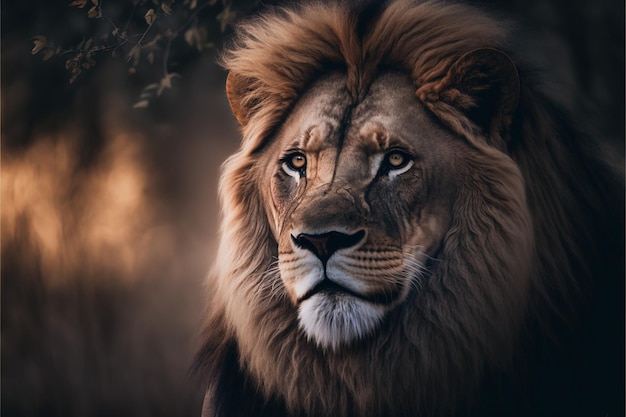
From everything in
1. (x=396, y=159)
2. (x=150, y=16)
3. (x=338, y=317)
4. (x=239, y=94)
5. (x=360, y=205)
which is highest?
(x=150, y=16)

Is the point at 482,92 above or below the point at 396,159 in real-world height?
above

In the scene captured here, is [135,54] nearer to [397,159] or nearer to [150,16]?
[150,16]

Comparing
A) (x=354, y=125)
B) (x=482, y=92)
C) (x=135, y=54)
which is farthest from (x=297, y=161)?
(x=135, y=54)

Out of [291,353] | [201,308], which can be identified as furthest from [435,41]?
[201,308]

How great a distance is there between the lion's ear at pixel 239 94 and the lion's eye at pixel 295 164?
287 millimetres

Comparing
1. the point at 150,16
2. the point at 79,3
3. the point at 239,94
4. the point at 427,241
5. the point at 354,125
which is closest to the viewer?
the point at 427,241

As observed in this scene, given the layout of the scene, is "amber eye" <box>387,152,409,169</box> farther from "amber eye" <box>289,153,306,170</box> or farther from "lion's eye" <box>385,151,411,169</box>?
"amber eye" <box>289,153,306,170</box>

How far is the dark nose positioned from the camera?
2174mm

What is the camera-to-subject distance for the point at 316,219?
2211mm

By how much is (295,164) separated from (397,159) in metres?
0.32

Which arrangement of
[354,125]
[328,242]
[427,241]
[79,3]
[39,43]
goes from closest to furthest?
1. [328,242]
2. [427,241]
3. [354,125]
4. [79,3]
5. [39,43]

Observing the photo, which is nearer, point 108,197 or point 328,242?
point 328,242

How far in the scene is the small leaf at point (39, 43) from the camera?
142 inches

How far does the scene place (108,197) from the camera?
352cm
